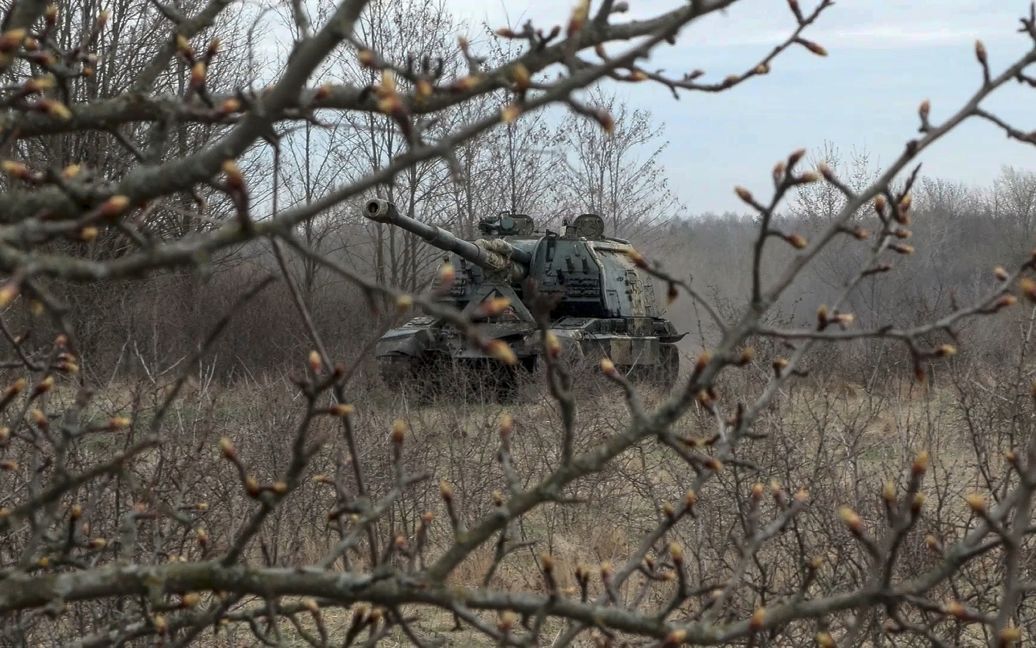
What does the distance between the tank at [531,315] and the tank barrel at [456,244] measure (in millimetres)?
20

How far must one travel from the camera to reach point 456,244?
15031 millimetres

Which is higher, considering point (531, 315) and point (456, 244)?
point (456, 244)

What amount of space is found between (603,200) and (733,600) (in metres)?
27.7

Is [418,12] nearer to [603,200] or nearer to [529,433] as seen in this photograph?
[603,200]

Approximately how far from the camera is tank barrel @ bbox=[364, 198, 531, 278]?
12.0 metres

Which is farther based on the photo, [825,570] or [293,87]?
[825,570]

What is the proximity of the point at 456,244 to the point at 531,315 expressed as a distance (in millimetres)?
1305

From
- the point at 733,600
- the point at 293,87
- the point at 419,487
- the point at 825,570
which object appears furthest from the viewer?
the point at 419,487

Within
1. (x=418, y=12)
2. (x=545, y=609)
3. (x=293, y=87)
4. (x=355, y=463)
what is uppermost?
(x=418, y=12)

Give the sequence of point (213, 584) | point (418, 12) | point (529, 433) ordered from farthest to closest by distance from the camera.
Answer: point (418, 12) < point (529, 433) < point (213, 584)

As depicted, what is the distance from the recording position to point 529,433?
1141 cm

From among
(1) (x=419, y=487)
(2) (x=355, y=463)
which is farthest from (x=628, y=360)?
(2) (x=355, y=463)

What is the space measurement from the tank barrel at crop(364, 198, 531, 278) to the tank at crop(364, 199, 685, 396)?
0.02m

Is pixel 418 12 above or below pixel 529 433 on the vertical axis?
above
